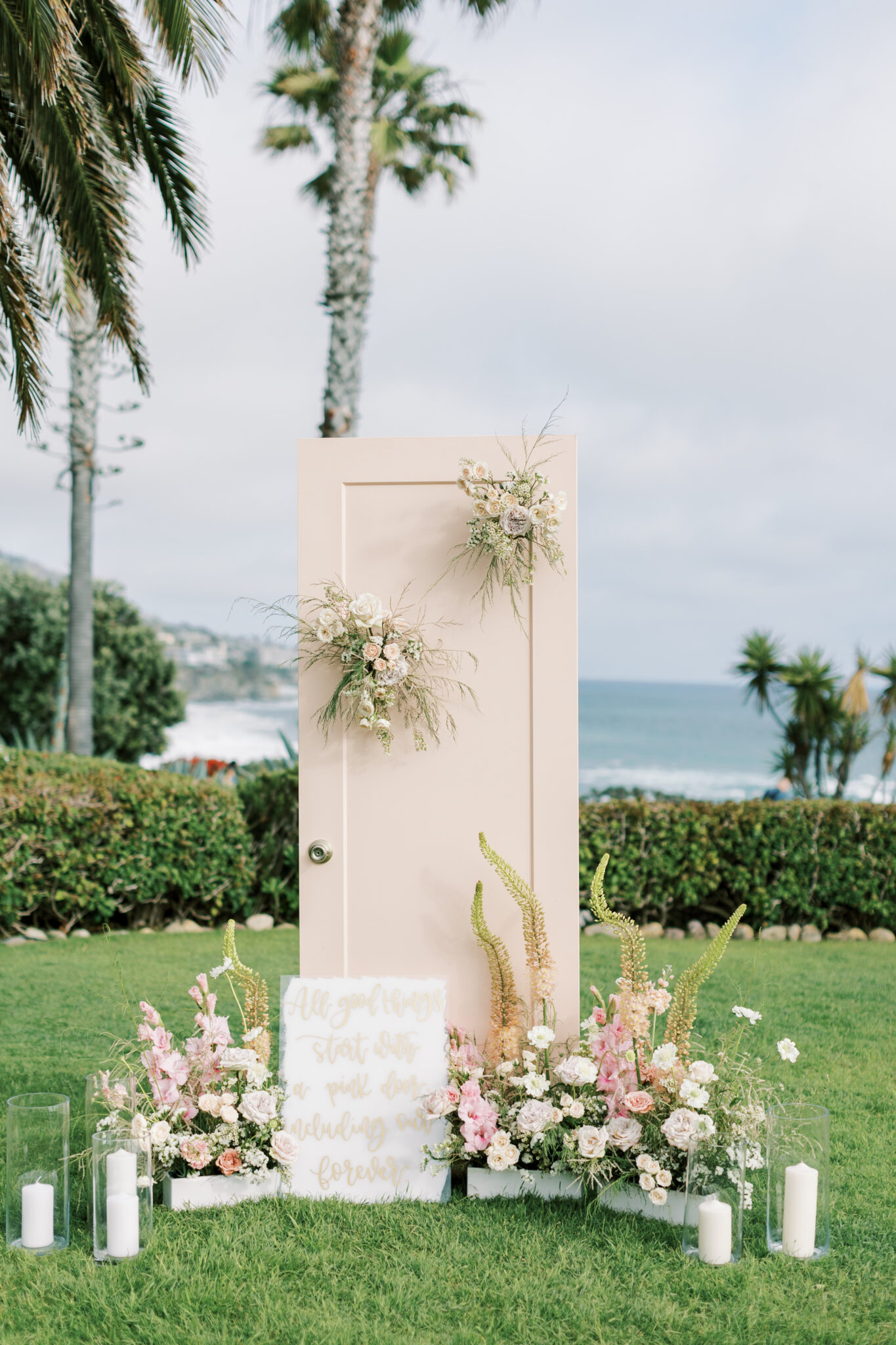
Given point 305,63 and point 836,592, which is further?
point 836,592

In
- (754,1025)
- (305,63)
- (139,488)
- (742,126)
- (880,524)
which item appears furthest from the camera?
(880,524)

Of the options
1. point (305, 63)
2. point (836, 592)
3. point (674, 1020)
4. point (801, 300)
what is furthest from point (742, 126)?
point (836, 592)

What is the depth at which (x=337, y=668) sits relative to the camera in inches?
130

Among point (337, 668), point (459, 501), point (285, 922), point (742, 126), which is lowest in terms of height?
point (285, 922)

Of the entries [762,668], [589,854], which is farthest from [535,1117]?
[762,668]

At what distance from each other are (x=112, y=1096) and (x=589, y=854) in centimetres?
436

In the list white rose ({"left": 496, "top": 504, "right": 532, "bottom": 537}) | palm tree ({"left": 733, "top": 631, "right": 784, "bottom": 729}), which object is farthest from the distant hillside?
white rose ({"left": 496, "top": 504, "right": 532, "bottom": 537})

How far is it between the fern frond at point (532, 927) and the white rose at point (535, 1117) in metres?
0.32

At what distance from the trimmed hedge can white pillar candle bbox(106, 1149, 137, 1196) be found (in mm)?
4384

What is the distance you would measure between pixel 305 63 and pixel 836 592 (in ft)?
146

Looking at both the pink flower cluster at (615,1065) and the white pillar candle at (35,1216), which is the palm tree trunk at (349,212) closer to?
the pink flower cluster at (615,1065)

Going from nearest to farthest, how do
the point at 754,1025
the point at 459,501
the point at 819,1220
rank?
1. the point at 819,1220
2. the point at 459,501
3. the point at 754,1025

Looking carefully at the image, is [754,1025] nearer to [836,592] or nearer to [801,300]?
[801,300]

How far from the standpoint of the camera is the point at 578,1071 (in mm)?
2828
